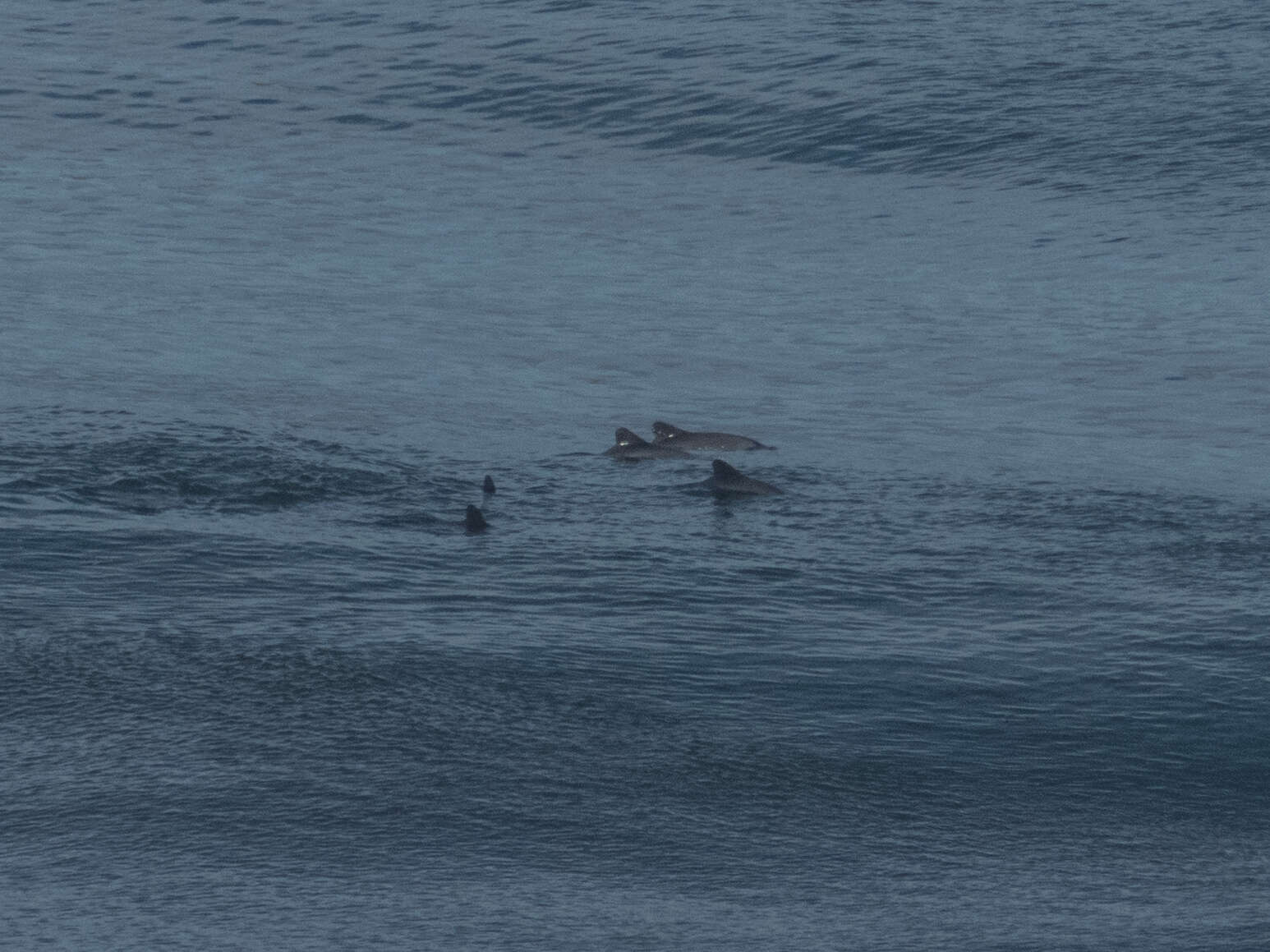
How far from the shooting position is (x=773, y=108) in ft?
151

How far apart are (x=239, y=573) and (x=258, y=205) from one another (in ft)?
80.1

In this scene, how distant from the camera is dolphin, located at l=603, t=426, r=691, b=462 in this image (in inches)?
790

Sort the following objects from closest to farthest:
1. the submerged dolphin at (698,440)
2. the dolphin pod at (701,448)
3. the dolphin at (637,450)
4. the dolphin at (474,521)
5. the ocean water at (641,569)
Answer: the ocean water at (641,569)
the dolphin at (474,521)
the dolphin pod at (701,448)
the dolphin at (637,450)
the submerged dolphin at (698,440)

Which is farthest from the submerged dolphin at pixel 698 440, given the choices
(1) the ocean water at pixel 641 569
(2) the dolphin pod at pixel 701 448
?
(1) the ocean water at pixel 641 569

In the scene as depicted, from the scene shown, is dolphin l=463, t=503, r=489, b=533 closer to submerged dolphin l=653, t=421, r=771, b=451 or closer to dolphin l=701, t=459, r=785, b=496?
dolphin l=701, t=459, r=785, b=496

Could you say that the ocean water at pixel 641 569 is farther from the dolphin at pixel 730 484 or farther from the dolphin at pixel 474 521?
the dolphin at pixel 474 521

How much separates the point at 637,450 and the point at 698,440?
753mm

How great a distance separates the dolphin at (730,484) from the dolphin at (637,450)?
4.39 feet

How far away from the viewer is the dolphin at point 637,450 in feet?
65.8

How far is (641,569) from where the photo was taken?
1677cm

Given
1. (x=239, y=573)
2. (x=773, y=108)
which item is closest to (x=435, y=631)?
(x=239, y=573)

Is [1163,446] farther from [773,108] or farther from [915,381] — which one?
[773,108]

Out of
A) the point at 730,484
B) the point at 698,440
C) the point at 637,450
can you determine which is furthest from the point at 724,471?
the point at 698,440

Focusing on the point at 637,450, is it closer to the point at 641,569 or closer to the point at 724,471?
the point at 724,471
